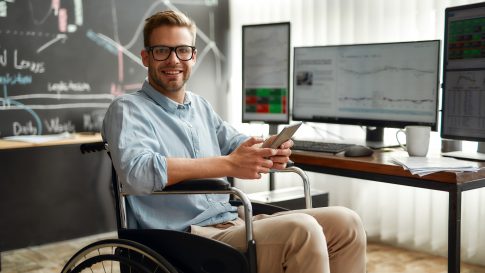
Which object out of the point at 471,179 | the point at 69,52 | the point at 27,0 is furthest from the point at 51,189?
the point at 471,179

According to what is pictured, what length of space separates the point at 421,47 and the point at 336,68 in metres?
0.44

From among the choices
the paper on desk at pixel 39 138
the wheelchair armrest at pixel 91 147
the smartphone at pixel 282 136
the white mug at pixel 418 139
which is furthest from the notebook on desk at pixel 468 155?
the paper on desk at pixel 39 138

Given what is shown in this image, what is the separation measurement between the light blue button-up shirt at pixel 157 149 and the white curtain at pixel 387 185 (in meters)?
1.30

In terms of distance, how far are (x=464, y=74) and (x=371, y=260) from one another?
3.96ft

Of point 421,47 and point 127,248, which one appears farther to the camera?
point 421,47

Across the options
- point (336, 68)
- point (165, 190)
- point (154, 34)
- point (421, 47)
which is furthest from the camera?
point (336, 68)

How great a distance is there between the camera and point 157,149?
174 cm

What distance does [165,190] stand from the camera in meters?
1.61

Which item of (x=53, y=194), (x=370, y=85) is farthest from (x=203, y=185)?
(x=53, y=194)

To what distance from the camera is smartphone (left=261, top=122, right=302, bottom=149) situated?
174 centimetres

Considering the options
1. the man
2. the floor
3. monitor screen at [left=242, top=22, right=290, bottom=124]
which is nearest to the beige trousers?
the man

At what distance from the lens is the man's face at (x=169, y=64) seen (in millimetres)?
1850

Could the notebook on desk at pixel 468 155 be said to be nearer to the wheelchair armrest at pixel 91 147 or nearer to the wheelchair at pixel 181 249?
the wheelchair at pixel 181 249

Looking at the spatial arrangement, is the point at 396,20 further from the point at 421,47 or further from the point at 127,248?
the point at 127,248
